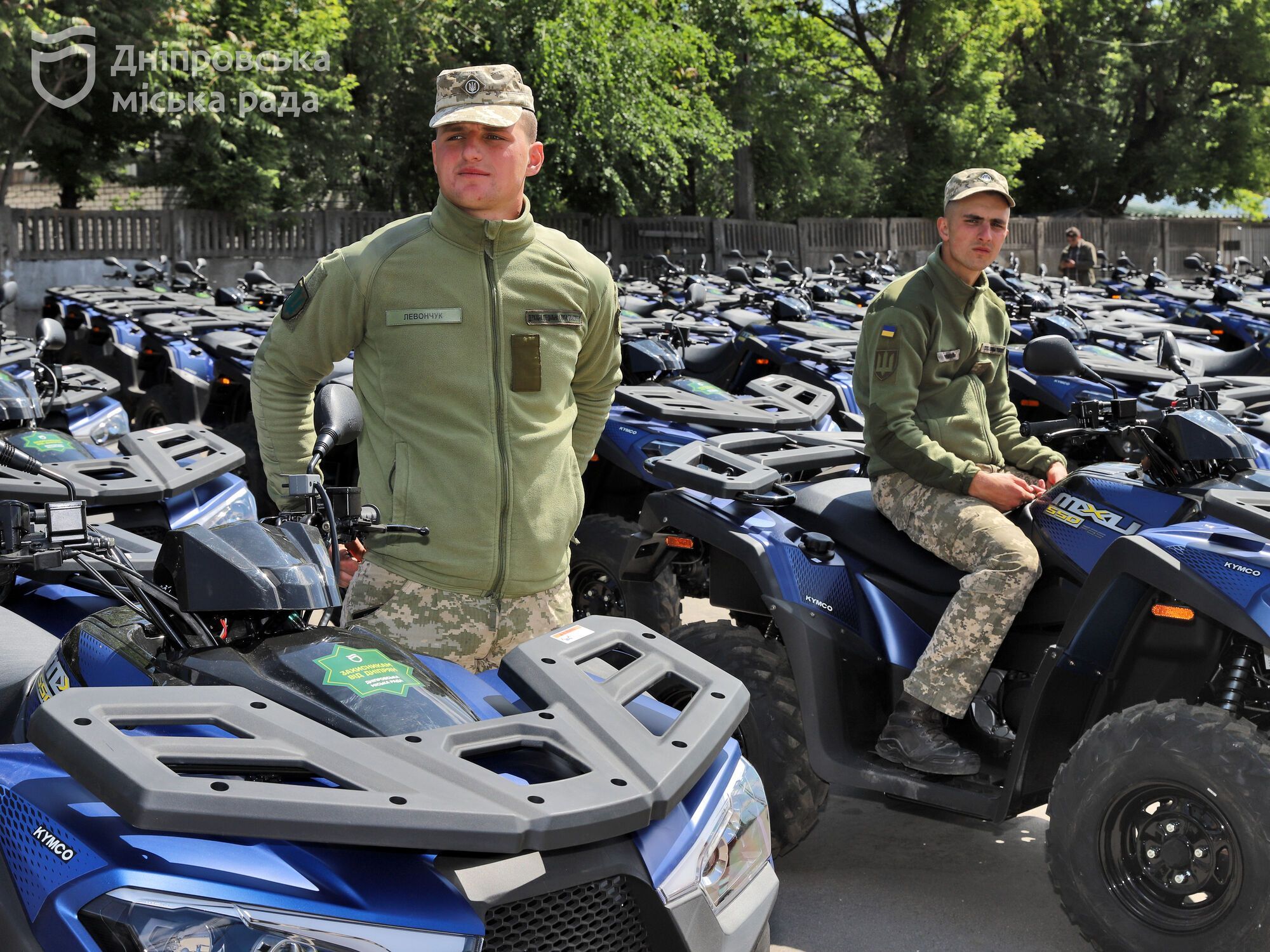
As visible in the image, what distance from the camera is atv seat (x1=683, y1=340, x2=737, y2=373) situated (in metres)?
9.82

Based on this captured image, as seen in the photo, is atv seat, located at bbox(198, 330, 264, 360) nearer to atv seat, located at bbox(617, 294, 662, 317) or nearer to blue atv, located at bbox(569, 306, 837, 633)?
blue atv, located at bbox(569, 306, 837, 633)

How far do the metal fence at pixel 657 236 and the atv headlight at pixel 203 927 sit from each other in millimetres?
12858

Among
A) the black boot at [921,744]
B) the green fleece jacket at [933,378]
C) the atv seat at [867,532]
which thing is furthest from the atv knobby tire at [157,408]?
the black boot at [921,744]

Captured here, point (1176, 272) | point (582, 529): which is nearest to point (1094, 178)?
point (1176, 272)

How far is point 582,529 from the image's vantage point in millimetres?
5859

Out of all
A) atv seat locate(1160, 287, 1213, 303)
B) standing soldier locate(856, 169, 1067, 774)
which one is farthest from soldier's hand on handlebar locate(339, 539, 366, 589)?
atv seat locate(1160, 287, 1213, 303)

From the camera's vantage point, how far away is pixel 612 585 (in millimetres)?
5828

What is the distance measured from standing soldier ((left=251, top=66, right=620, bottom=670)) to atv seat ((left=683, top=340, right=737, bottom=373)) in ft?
21.6

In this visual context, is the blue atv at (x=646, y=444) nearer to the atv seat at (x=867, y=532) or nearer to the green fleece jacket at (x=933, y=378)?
the atv seat at (x=867, y=532)

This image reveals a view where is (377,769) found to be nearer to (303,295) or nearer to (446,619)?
(446,619)

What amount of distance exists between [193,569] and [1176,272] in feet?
122

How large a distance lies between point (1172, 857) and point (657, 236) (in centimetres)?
2416

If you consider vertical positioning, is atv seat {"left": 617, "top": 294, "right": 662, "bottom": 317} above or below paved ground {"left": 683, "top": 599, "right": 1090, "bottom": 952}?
above

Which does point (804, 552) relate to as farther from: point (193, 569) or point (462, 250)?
point (193, 569)
